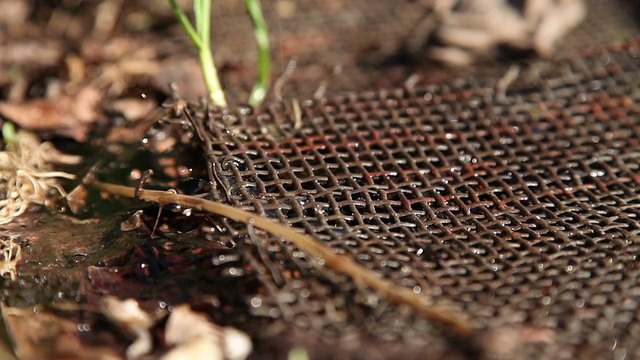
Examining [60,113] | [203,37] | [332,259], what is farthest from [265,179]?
[60,113]

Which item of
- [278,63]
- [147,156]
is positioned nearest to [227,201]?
[147,156]

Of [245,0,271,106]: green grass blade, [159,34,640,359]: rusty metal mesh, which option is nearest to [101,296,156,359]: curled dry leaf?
[159,34,640,359]: rusty metal mesh

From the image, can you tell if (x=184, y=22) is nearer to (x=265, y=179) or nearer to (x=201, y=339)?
(x=265, y=179)

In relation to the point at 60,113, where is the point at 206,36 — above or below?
above

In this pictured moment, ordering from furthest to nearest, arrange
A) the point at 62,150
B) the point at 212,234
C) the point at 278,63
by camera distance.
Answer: the point at 278,63 → the point at 62,150 → the point at 212,234

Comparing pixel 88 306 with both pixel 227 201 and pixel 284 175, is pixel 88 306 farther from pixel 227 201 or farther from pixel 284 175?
pixel 284 175

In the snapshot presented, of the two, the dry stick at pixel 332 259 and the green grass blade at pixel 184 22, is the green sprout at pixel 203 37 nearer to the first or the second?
the green grass blade at pixel 184 22

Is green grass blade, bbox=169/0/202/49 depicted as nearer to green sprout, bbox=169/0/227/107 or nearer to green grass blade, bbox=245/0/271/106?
green sprout, bbox=169/0/227/107
